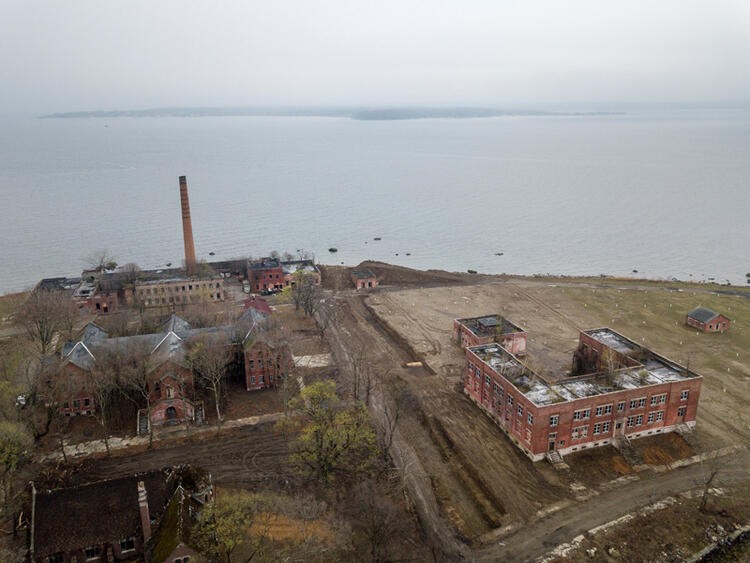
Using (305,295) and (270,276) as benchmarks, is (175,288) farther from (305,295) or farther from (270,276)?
(305,295)

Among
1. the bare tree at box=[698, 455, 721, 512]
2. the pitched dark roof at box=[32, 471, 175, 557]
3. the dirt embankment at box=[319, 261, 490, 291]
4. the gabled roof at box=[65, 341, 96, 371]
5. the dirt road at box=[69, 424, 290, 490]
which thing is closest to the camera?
the pitched dark roof at box=[32, 471, 175, 557]

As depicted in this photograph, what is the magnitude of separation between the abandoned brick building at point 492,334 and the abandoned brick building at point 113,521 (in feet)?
130

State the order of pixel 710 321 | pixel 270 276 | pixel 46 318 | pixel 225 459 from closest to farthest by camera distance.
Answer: pixel 225 459 < pixel 46 318 < pixel 710 321 < pixel 270 276

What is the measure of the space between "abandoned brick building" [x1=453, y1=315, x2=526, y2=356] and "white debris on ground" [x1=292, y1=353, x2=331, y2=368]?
17.9 meters

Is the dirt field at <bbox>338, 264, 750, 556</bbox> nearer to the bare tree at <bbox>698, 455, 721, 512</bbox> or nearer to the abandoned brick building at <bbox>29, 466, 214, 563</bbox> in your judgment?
the bare tree at <bbox>698, 455, 721, 512</bbox>

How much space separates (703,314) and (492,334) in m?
35.0

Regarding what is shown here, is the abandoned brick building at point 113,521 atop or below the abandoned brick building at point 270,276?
atop

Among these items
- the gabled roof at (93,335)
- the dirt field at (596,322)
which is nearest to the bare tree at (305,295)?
the dirt field at (596,322)

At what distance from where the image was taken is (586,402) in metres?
47.0

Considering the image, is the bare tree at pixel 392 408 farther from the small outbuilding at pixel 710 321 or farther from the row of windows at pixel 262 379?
the small outbuilding at pixel 710 321

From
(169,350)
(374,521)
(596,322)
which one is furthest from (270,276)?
(374,521)

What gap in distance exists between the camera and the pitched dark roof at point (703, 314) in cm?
7665

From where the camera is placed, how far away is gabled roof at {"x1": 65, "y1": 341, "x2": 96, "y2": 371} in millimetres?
53500

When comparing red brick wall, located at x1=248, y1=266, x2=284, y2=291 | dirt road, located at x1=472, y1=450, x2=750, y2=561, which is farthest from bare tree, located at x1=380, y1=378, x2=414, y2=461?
red brick wall, located at x1=248, y1=266, x2=284, y2=291
